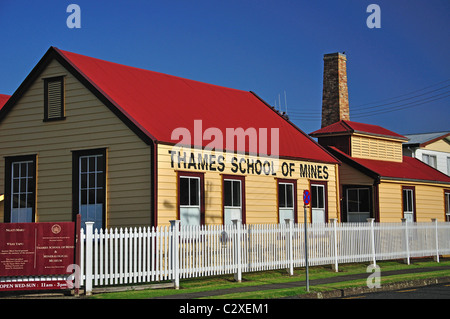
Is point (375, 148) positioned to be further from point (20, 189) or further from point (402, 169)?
point (20, 189)

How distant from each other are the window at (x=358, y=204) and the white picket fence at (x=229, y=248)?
370cm

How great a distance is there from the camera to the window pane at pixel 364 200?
30391mm

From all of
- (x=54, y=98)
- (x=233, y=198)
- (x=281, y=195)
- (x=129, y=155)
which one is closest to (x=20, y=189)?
(x=54, y=98)

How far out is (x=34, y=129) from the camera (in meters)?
22.0

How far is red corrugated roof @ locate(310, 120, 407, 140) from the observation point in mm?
32075

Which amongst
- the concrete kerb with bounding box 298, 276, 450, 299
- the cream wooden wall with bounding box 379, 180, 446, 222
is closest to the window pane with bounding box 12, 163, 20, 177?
the concrete kerb with bounding box 298, 276, 450, 299

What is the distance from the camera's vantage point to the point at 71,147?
2103 centimetres

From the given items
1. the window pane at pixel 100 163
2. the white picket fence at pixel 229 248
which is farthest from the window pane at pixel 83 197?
the white picket fence at pixel 229 248

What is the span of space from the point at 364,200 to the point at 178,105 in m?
11.6

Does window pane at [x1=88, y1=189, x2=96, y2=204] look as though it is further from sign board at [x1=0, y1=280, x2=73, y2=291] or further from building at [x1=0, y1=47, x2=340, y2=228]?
sign board at [x1=0, y1=280, x2=73, y2=291]

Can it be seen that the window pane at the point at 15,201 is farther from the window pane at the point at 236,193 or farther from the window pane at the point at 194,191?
the window pane at the point at 236,193

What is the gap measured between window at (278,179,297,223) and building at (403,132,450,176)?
1695cm
